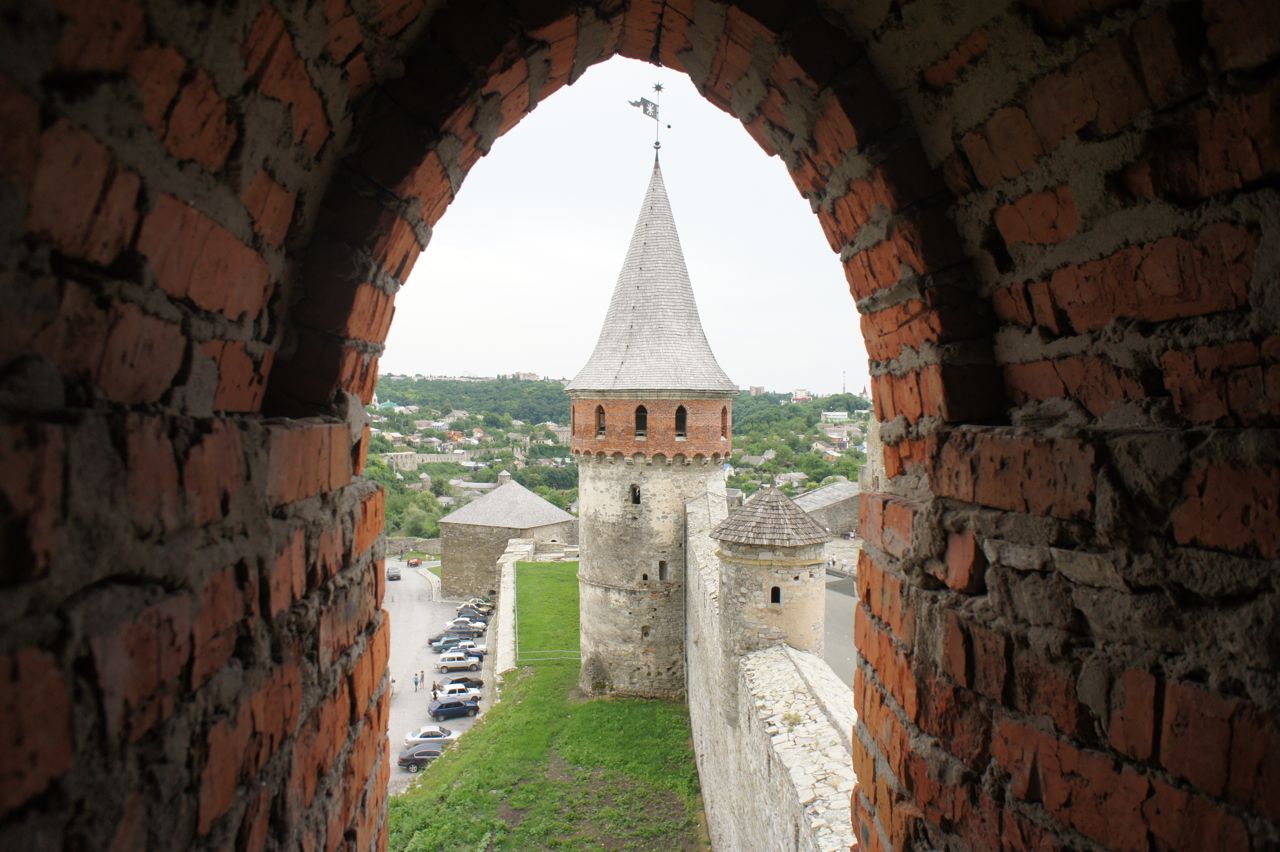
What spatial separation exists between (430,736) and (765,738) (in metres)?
14.9

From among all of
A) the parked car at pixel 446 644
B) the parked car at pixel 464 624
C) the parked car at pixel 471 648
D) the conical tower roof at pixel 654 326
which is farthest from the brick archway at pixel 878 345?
the parked car at pixel 464 624

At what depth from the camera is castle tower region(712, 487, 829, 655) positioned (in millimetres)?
10531

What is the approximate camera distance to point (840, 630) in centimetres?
2000

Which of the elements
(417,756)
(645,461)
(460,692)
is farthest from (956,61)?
(460,692)

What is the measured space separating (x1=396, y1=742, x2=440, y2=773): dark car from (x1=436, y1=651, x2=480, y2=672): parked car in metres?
7.30

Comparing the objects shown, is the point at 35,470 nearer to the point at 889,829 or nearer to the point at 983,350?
the point at 983,350

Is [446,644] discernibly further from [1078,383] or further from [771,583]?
[1078,383]

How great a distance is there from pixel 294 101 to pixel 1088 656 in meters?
1.97

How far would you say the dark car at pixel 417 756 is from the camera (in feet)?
60.8

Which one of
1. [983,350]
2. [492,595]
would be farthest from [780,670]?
[492,595]

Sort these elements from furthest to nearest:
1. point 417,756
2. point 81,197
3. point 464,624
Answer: point 464,624
point 417,756
point 81,197

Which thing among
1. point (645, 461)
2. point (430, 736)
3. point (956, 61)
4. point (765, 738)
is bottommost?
point (430, 736)

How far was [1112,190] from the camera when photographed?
1583 mm

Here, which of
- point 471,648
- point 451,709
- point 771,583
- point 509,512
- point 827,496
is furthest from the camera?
point 827,496
